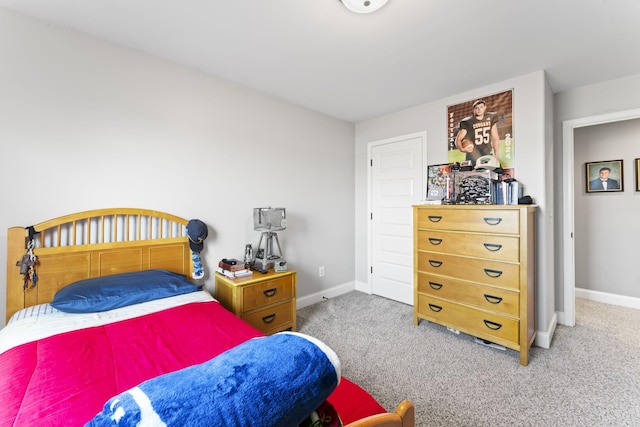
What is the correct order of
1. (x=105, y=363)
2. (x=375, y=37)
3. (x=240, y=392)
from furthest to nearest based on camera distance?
(x=375, y=37) < (x=105, y=363) < (x=240, y=392)

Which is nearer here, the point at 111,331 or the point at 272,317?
the point at 111,331

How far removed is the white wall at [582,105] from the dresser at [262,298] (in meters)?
2.68

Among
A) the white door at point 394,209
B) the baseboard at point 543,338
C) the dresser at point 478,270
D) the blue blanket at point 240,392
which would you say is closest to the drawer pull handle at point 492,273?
the dresser at point 478,270

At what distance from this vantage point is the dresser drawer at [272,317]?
7.59ft

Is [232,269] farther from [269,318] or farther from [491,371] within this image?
[491,371]

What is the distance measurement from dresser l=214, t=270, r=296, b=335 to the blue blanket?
1656 mm

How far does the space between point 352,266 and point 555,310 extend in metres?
2.23

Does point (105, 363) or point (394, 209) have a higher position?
point (394, 209)

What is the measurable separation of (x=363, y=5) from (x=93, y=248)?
233cm

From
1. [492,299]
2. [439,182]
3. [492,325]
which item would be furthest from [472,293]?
[439,182]

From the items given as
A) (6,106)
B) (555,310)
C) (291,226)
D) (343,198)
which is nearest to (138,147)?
(6,106)

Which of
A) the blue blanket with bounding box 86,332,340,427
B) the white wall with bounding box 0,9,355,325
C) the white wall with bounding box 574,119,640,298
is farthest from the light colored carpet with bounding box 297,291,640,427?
the blue blanket with bounding box 86,332,340,427

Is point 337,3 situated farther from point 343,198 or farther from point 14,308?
point 14,308

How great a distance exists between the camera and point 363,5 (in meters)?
1.58
